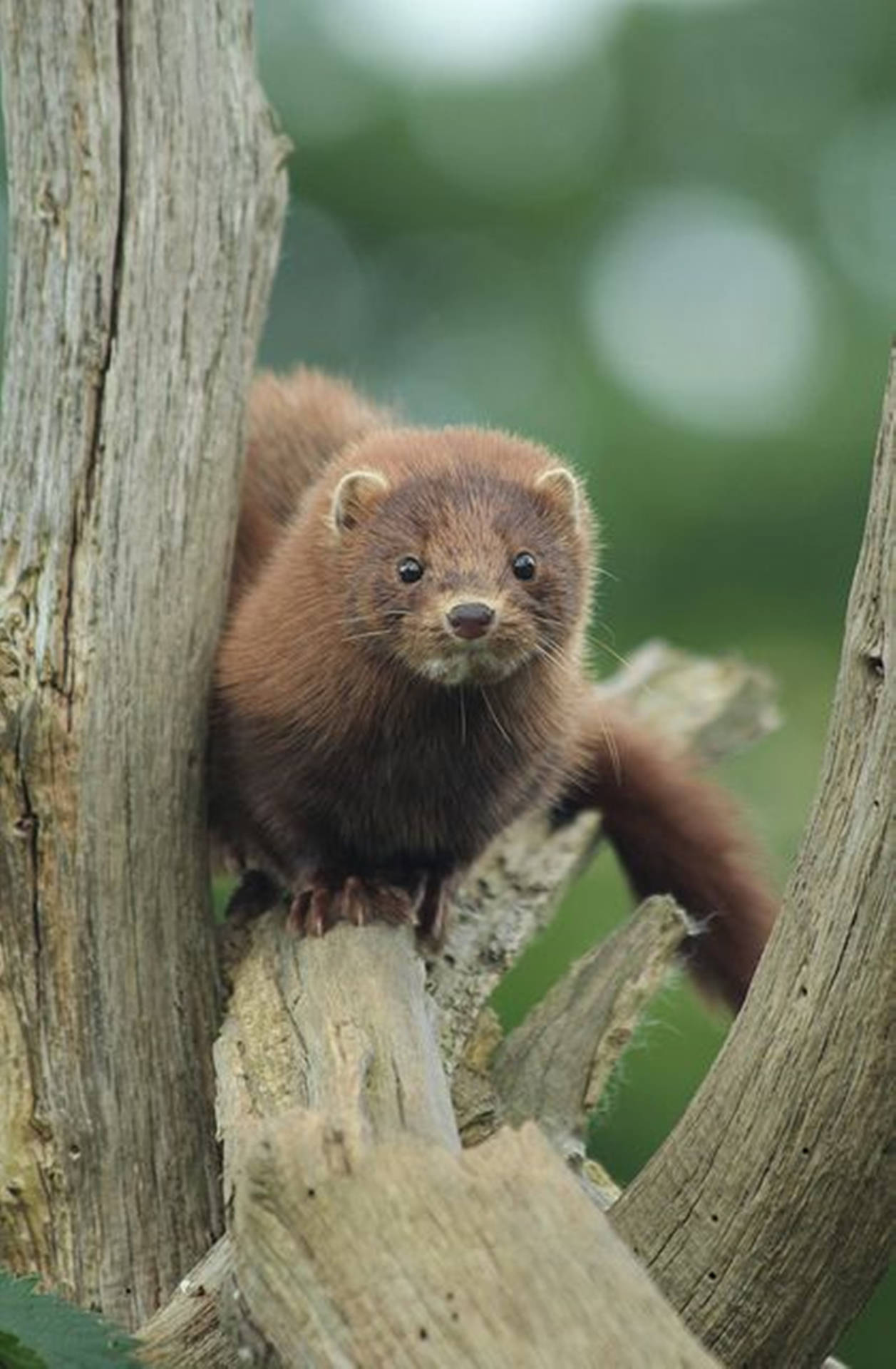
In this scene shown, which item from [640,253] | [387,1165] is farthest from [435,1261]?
[640,253]

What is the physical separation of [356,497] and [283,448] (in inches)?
42.8

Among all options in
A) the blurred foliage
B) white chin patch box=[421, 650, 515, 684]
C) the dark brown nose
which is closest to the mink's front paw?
white chin patch box=[421, 650, 515, 684]

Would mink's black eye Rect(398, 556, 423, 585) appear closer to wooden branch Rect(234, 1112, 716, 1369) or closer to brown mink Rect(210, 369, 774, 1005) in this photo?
brown mink Rect(210, 369, 774, 1005)

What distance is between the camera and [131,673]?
566 cm

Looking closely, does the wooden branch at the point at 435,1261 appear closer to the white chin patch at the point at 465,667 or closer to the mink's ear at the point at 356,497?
the white chin patch at the point at 465,667

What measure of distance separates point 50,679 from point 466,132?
15003mm

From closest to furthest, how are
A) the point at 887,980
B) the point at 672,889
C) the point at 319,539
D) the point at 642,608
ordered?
the point at 887,980
the point at 319,539
the point at 672,889
the point at 642,608

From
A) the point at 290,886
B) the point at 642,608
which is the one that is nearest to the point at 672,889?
the point at 290,886

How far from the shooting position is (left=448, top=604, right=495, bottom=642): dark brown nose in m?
5.45

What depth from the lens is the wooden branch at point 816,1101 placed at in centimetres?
420

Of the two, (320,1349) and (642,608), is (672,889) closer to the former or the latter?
(320,1349)

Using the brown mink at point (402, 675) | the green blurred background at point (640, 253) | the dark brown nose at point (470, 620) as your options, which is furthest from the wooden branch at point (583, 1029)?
the green blurred background at point (640, 253)

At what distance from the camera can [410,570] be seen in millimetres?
5715

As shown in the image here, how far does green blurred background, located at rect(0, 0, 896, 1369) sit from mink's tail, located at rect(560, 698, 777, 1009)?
7.77 metres
